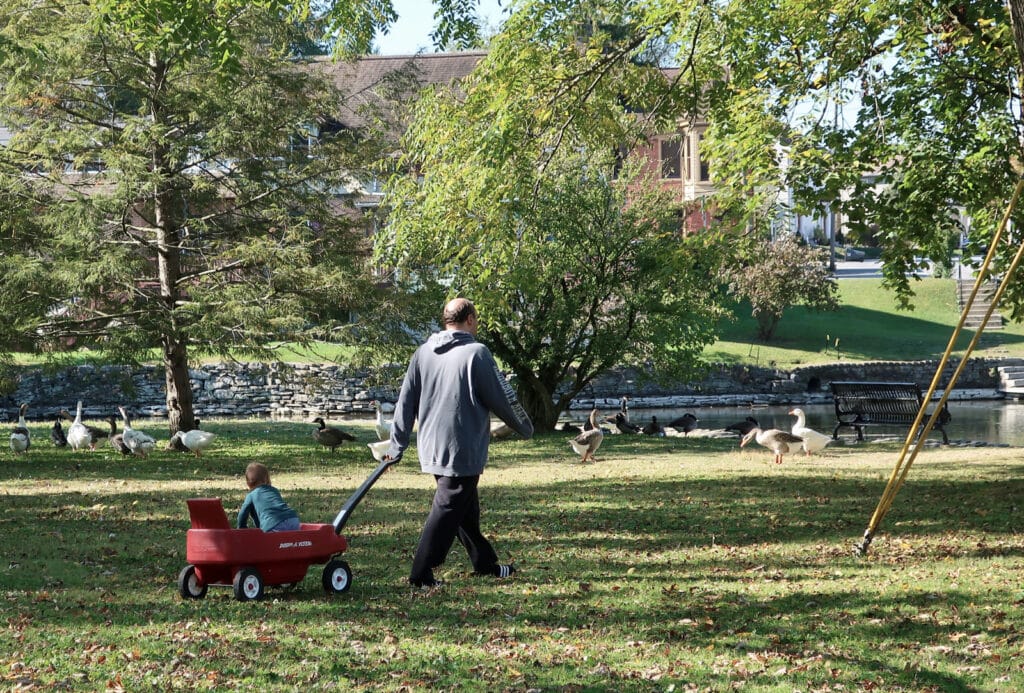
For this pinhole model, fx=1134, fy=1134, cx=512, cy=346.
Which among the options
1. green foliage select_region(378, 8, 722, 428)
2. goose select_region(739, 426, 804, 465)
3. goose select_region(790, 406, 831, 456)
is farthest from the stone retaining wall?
green foliage select_region(378, 8, 722, 428)

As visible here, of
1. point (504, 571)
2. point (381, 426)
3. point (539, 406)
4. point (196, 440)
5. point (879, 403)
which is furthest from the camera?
point (539, 406)

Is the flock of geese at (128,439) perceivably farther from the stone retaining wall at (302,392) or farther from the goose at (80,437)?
the stone retaining wall at (302,392)

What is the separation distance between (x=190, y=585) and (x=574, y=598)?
2642 millimetres

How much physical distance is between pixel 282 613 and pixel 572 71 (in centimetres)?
750

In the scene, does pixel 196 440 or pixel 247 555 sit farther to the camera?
pixel 196 440

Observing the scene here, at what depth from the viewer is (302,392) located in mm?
39656

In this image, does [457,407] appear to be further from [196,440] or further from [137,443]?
[196,440]

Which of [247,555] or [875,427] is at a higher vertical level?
[247,555]

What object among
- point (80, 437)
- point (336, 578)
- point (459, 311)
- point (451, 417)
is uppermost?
point (459, 311)

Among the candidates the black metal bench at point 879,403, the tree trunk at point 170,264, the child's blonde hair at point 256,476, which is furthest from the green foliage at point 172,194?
the child's blonde hair at point 256,476

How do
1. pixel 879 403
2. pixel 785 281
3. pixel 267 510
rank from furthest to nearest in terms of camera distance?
pixel 785 281
pixel 879 403
pixel 267 510

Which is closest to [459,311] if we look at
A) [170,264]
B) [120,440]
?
[120,440]

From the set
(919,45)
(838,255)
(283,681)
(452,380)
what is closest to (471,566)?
(452,380)

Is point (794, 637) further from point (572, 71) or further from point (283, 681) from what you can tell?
point (572, 71)
